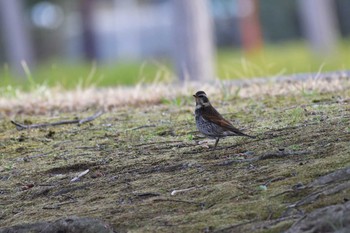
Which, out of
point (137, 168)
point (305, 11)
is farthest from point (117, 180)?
point (305, 11)

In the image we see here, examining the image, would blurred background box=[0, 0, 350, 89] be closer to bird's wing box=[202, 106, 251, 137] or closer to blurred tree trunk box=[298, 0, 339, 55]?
blurred tree trunk box=[298, 0, 339, 55]

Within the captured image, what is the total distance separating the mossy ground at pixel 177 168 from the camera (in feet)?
17.2

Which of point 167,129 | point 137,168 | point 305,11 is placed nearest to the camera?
point 137,168

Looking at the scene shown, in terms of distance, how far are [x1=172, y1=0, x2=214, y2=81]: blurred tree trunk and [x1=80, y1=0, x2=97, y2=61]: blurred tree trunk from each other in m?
20.7

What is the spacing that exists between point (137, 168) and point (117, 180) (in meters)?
0.24

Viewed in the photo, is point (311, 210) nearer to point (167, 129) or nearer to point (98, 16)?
point (167, 129)

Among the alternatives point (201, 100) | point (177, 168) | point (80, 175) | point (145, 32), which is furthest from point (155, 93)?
point (145, 32)

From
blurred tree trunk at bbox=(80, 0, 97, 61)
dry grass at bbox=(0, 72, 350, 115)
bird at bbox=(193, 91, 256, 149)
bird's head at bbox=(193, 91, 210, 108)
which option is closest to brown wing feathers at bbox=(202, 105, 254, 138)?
bird at bbox=(193, 91, 256, 149)

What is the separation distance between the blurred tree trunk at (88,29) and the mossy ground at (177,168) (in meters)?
28.0

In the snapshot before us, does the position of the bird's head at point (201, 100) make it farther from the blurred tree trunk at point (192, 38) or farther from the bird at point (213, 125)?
the blurred tree trunk at point (192, 38)

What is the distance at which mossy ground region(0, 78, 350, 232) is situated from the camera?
17.2 ft

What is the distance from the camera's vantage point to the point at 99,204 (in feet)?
18.7

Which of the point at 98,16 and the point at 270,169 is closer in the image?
the point at 270,169

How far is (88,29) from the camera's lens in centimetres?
3591
